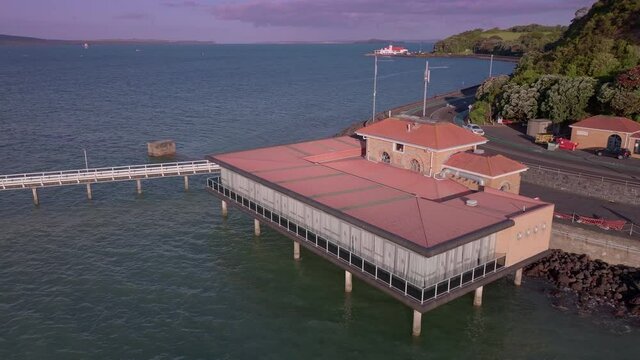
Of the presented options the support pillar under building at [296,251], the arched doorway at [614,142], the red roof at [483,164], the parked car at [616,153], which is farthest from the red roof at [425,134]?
the arched doorway at [614,142]

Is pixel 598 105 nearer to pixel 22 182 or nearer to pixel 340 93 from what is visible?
pixel 22 182

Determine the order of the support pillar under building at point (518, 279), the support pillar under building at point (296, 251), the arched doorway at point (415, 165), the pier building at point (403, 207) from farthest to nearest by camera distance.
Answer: the arched doorway at point (415, 165) < the support pillar under building at point (296, 251) < the support pillar under building at point (518, 279) < the pier building at point (403, 207)

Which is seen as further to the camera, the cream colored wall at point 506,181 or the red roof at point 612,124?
the red roof at point 612,124

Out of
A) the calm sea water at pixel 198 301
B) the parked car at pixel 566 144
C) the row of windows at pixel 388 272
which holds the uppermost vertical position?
the parked car at pixel 566 144

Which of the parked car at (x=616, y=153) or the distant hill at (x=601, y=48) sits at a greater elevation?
the distant hill at (x=601, y=48)

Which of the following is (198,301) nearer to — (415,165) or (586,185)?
(415,165)

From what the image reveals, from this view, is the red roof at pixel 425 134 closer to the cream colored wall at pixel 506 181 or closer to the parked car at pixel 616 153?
the cream colored wall at pixel 506 181

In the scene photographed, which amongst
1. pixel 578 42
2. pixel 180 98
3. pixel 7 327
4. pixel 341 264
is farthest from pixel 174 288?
pixel 180 98
